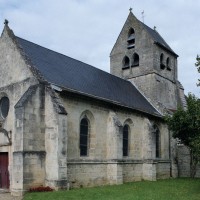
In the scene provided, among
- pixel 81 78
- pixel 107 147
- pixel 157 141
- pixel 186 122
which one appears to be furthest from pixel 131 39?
pixel 107 147

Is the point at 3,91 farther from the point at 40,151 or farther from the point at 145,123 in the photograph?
the point at 145,123

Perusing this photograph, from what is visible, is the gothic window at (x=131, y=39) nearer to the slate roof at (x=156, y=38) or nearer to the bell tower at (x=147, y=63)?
the bell tower at (x=147, y=63)

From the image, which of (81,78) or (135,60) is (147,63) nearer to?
(135,60)

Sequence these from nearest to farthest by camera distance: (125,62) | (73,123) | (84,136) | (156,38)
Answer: (73,123) → (84,136) → (156,38) → (125,62)

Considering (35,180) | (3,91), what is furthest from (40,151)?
(3,91)

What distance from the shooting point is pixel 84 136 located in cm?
1931

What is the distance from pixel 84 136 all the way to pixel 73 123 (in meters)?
1.37

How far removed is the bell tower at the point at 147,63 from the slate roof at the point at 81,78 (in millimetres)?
1795

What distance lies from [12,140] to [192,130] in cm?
1167

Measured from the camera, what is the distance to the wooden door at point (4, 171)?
57.1 feet

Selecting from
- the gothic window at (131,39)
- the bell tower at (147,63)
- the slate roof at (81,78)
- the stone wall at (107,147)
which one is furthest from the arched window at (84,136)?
the gothic window at (131,39)

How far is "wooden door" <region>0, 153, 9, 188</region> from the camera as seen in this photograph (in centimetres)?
1739

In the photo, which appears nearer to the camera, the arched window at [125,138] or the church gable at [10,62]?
the church gable at [10,62]

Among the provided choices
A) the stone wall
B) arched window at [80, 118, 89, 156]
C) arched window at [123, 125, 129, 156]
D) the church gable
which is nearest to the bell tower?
the stone wall
